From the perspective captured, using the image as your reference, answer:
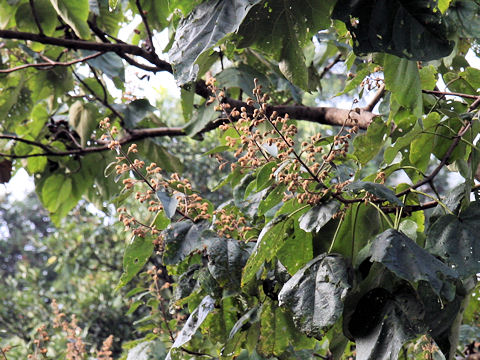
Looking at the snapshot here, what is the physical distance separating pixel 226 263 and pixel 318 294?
A: 21 centimetres

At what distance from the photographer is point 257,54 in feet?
5.65

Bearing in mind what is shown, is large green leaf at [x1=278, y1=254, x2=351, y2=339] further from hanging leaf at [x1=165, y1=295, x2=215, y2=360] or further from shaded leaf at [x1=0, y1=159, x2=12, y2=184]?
shaded leaf at [x1=0, y1=159, x2=12, y2=184]

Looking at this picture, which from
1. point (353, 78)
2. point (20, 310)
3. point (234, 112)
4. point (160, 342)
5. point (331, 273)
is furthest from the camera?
point (20, 310)

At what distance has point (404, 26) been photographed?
0.64 metres

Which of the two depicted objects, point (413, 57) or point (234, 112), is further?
point (234, 112)

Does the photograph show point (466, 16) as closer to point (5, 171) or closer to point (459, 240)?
point (459, 240)

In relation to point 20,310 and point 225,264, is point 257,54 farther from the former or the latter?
point 20,310

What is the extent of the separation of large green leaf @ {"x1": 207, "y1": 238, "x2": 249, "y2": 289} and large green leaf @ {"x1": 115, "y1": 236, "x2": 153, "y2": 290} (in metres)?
0.13

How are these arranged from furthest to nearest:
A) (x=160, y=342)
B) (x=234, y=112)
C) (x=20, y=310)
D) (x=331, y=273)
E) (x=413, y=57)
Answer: (x=20, y=310)
(x=160, y=342)
(x=234, y=112)
(x=331, y=273)
(x=413, y=57)

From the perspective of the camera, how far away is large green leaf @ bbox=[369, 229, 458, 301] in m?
0.67

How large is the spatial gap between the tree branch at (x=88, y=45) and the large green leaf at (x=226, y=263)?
0.68 meters

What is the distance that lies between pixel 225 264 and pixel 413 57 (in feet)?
1.40

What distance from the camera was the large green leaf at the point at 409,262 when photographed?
0.67m

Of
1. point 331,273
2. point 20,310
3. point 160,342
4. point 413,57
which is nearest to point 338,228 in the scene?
point 331,273
